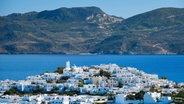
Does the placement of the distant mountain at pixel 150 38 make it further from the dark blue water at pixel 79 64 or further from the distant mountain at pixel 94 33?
the dark blue water at pixel 79 64

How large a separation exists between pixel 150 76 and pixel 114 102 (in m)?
9.50

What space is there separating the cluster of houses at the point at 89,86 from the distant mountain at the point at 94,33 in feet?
304

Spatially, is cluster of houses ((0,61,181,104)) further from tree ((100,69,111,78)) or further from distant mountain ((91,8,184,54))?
distant mountain ((91,8,184,54))

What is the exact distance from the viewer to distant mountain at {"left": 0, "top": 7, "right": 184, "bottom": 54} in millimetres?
135000

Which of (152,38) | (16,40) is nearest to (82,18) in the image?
(16,40)

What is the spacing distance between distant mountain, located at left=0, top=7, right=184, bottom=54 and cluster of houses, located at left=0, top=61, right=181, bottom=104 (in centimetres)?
9273

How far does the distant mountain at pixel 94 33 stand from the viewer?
135 meters

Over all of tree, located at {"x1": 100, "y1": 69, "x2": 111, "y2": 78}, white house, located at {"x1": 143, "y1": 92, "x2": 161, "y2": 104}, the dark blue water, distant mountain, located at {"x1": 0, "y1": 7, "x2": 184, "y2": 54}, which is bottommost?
the dark blue water

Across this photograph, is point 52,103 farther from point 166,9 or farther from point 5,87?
point 166,9

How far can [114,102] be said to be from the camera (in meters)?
31.0

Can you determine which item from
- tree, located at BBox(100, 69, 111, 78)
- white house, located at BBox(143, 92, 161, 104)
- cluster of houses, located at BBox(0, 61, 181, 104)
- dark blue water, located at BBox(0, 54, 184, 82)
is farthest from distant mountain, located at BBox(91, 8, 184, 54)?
white house, located at BBox(143, 92, 161, 104)

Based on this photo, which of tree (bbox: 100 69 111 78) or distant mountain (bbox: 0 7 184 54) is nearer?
tree (bbox: 100 69 111 78)

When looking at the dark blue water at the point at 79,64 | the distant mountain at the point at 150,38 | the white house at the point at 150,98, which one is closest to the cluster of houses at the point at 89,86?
the white house at the point at 150,98

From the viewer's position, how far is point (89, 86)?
35.8 meters
